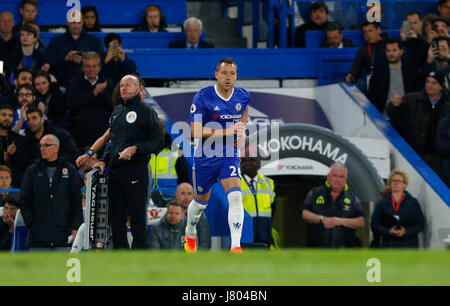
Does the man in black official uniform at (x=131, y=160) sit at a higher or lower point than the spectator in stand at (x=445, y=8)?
lower

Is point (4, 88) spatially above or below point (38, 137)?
above

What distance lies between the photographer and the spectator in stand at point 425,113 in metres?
13.8

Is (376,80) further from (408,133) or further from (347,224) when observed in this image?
(347,224)

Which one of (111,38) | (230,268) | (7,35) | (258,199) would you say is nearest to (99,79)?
(111,38)

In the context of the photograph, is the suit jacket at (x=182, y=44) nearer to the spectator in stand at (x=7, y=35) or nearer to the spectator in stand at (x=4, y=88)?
the spectator in stand at (x=7, y=35)

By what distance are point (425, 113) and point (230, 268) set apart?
24.3 ft

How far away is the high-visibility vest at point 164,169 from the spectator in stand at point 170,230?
1755 millimetres

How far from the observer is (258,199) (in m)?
12.0

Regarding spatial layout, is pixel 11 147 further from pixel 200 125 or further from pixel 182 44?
pixel 182 44

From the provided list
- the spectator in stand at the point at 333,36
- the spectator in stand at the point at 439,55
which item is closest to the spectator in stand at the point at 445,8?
the spectator in stand at the point at 333,36

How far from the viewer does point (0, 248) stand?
442 inches

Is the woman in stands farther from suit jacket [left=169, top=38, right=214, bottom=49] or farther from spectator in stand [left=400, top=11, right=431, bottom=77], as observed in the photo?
suit jacket [left=169, top=38, right=214, bottom=49]

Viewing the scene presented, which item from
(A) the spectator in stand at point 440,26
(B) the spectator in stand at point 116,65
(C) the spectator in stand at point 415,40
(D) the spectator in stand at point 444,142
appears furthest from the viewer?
(C) the spectator in stand at point 415,40
